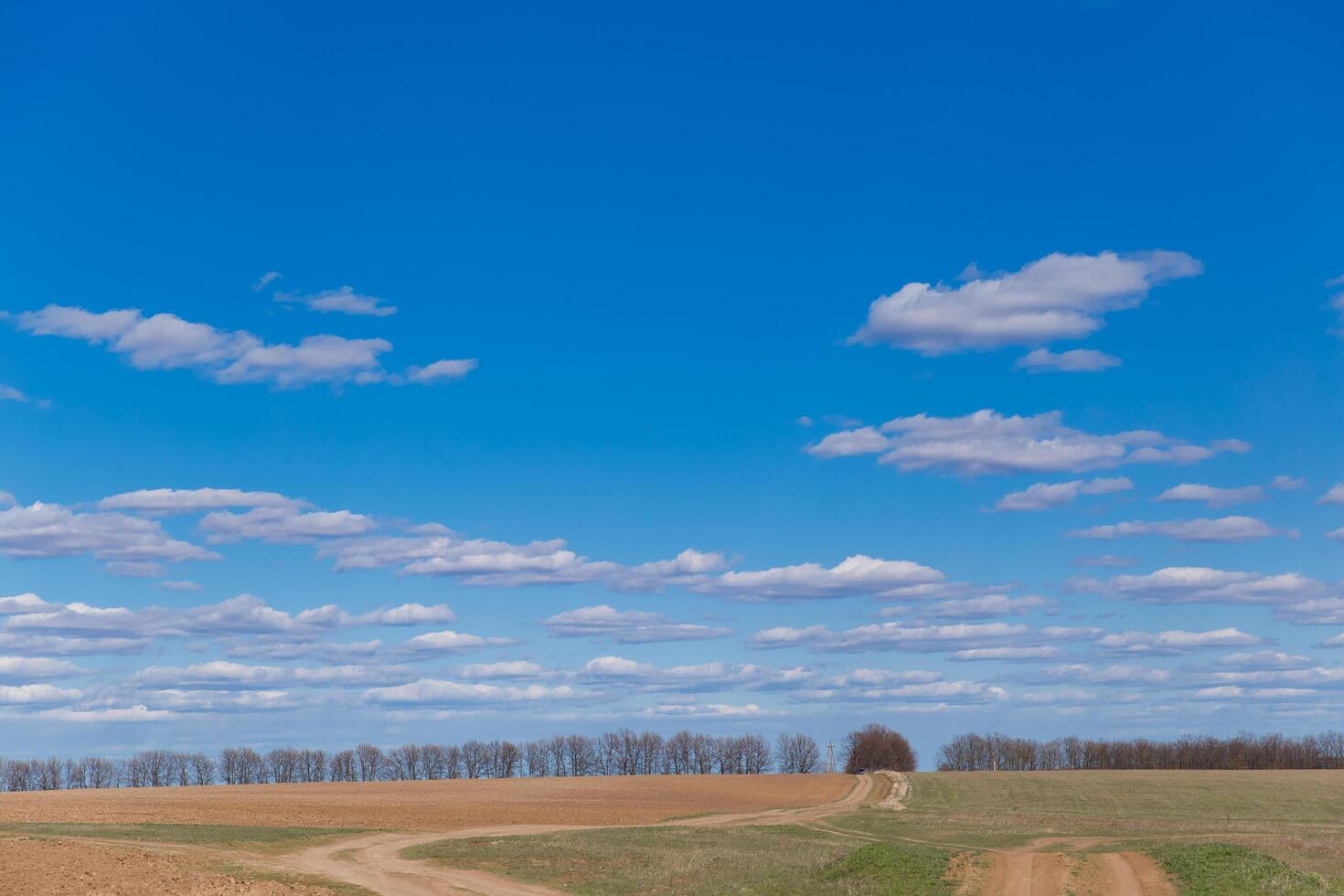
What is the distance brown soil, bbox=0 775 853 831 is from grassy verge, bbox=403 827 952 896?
13898 millimetres

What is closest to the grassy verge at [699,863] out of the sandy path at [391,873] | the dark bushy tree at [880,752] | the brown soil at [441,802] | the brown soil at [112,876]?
the sandy path at [391,873]

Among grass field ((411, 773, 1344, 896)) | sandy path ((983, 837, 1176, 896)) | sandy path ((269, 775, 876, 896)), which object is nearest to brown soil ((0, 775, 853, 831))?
sandy path ((269, 775, 876, 896))

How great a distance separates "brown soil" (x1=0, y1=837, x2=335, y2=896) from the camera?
3428 centimetres

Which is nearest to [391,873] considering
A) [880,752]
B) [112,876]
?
[112,876]

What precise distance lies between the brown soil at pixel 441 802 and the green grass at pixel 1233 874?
3981 cm

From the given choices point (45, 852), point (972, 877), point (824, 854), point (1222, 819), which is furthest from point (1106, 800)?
point (45, 852)

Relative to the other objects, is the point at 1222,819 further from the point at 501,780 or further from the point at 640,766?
the point at 640,766

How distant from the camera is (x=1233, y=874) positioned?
37062mm

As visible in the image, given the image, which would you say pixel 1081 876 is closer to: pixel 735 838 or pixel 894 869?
pixel 894 869

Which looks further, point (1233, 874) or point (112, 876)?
point (1233, 874)

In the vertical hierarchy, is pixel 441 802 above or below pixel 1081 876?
below

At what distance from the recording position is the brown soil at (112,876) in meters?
34.3

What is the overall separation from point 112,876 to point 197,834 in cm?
1980

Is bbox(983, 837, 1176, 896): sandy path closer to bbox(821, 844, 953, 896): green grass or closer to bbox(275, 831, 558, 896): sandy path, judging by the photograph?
bbox(821, 844, 953, 896): green grass
